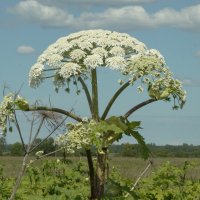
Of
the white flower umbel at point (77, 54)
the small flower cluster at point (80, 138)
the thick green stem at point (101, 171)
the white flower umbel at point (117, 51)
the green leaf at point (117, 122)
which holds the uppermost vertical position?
the white flower umbel at point (117, 51)

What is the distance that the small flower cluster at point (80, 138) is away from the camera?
5.37m

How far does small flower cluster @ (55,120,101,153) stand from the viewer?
5.37 metres

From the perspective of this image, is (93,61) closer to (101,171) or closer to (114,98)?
(114,98)

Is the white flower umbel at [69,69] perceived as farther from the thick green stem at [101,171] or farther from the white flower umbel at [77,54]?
the thick green stem at [101,171]

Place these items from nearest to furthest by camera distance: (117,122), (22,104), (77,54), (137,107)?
(117,122) < (22,104) < (137,107) < (77,54)

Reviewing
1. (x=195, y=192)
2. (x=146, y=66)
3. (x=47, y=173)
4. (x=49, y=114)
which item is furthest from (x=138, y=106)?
(x=47, y=173)

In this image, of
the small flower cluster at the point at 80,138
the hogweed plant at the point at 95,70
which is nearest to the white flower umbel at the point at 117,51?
the hogweed plant at the point at 95,70

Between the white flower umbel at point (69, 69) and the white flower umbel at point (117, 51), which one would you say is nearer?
the white flower umbel at point (69, 69)

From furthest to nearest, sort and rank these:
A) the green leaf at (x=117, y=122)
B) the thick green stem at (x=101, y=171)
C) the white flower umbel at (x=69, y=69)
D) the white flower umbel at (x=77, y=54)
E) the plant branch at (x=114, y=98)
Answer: the white flower umbel at (x=77, y=54) < the white flower umbel at (x=69, y=69) < the plant branch at (x=114, y=98) < the thick green stem at (x=101, y=171) < the green leaf at (x=117, y=122)

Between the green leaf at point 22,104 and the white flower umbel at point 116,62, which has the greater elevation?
the white flower umbel at point 116,62

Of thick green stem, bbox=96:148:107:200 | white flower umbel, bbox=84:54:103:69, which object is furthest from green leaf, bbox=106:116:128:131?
white flower umbel, bbox=84:54:103:69

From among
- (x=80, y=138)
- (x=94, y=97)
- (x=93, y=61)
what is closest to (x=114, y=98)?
(x=94, y=97)

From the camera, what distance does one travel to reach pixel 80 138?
5.41 metres

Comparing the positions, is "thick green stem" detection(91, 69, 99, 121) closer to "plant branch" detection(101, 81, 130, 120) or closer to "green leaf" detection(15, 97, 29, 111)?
"plant branch" detection(101, 81, 130, 120)
